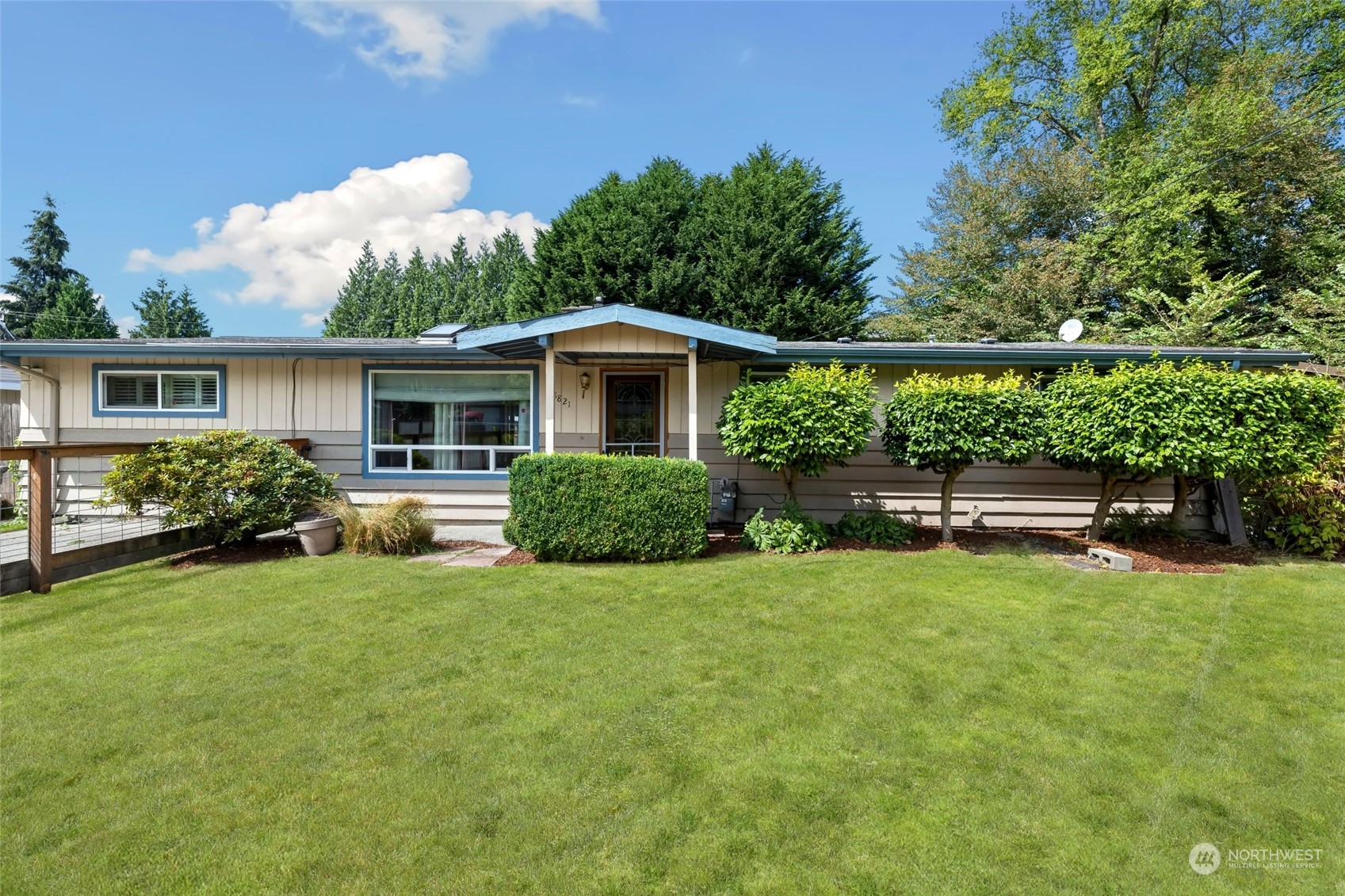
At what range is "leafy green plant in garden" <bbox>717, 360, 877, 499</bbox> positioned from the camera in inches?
250

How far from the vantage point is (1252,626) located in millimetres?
4289

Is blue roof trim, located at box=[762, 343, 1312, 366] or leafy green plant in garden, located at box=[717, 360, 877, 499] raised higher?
blue roof trim, located at box=[762, 343, 1312, 366]

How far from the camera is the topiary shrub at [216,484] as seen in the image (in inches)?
227

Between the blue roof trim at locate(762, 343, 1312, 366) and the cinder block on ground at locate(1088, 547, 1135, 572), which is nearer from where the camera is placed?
the cinder block on ground at locate(1088, 547, 1135, 572)

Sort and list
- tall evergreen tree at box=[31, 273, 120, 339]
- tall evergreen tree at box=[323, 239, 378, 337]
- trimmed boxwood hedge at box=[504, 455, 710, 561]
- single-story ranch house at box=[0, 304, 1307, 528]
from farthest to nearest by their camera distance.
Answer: tall evergreen tree at box=[323, 239, 378, 337]
tall evergreen tree at box=[31, 273, 120, 339]
single-story ranch house at box=[0, 304, 1307, 528]
trimmed boxwood hedge at box=[504, 455, 710, 561]

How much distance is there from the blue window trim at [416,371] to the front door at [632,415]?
3.26 ft

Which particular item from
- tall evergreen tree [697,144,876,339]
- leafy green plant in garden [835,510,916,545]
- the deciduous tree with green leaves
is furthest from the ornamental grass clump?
the deciduous tree with green leaves

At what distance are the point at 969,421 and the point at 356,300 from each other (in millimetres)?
33640

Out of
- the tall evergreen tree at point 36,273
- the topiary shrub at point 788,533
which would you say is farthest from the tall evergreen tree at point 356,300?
the topiary shrub at point 788,533

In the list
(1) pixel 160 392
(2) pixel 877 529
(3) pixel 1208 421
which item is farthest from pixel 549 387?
(3) pixel 1208 421

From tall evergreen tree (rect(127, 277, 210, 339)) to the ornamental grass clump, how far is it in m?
36.9

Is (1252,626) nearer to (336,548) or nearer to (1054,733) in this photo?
(1054,733)

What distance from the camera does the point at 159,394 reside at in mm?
8047

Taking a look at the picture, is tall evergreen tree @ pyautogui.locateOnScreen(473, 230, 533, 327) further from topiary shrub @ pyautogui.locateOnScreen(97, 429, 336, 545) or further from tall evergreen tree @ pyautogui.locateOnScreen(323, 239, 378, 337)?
topiary shrub @ pyautogui.locateOnScreen(97, 429, 336, 545)
